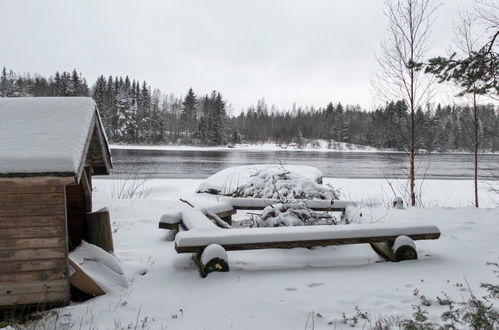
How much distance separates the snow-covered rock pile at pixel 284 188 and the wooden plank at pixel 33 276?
5.31 m

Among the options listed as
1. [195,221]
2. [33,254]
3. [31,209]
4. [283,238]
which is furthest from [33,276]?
[283,238]

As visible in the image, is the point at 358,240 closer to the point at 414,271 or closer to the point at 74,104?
the point at 414,271

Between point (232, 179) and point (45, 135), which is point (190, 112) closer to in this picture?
point (232, 179)

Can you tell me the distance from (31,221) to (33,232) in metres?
0.10

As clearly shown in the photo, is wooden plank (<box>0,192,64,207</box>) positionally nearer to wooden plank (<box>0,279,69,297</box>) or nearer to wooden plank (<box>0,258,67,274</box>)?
wooden plank (<box>0,258,67,274</box>)

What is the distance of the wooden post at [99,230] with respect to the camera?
433cm

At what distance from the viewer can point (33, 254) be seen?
3197mm

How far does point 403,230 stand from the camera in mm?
4527

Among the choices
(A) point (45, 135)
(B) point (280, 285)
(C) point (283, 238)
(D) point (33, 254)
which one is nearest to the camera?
(D) point (33, 254)

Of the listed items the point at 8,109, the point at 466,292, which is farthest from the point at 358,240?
the point at 8,109

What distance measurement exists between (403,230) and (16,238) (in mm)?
4394

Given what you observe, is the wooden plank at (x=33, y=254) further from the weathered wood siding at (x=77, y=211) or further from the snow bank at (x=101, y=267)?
the weathered wood siding at (x=77, y=211)

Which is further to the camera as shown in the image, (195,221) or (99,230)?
(195,221)

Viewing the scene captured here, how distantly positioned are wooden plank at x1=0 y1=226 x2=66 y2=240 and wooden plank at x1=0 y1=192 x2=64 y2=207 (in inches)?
9.7
